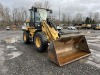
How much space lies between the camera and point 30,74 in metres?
3.99

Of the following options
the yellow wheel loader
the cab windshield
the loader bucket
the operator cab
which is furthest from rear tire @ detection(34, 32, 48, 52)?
the cab windshield

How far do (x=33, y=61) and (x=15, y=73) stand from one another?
49.8 inches

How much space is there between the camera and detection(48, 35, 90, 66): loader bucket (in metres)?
4.80

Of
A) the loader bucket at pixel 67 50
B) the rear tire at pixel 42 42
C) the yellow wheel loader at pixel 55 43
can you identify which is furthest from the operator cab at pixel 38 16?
the loader bucket at pixel 67 50

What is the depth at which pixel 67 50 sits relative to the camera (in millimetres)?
5930

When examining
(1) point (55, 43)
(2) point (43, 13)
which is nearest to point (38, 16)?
(2) point (43, 13)

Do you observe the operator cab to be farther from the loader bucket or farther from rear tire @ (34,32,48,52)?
the loader bucket

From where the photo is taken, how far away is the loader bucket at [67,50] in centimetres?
480

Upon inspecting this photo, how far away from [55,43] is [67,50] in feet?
3.39

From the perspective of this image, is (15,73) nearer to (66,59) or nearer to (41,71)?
(41,71)

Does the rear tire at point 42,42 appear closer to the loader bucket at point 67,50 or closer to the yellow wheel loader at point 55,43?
the yellow wheel loader at point 55,43

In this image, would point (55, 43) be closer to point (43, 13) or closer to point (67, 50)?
point (67, 50)

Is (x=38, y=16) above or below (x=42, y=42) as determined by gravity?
above

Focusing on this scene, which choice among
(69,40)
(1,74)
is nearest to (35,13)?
(69,40)
